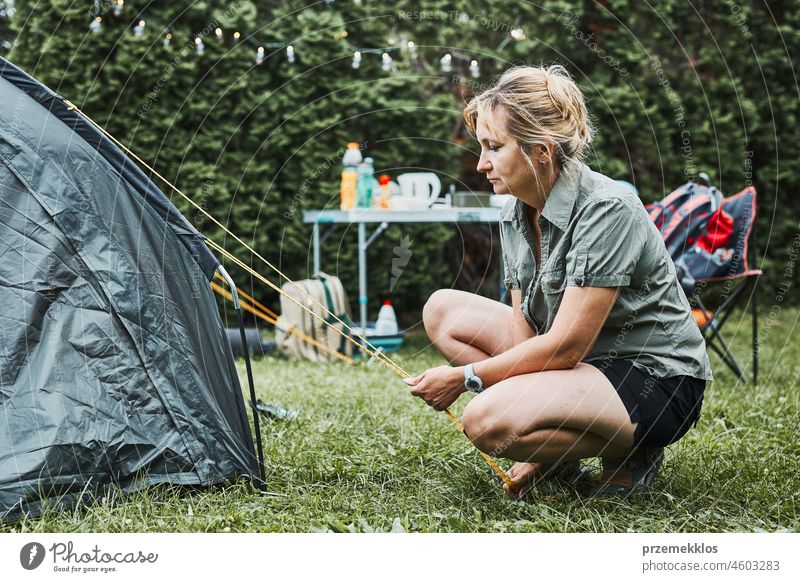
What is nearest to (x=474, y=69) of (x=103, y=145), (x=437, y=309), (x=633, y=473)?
(x=437, y=309)

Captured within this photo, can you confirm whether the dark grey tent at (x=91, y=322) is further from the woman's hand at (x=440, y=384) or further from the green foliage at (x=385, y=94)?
the green foliage at (x=385, y=94)

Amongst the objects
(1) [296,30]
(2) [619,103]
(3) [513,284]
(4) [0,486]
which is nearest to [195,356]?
(4) [0,486]

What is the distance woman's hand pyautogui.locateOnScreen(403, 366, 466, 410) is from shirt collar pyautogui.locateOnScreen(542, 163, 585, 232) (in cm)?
41

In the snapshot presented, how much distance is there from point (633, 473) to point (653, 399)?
27 cm

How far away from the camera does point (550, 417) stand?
1.76 meters

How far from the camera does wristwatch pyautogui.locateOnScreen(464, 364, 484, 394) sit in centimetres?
184

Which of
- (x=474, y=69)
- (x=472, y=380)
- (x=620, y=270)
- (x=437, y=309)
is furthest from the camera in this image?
(x=474, y=69)

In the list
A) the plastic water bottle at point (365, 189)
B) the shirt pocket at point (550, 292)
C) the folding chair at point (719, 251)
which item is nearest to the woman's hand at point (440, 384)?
the shirt pocket at point (550, 292)

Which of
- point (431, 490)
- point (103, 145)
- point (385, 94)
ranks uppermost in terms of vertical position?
point (385, 94)

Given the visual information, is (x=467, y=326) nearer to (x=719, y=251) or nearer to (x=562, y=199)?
(x=562, y=199)

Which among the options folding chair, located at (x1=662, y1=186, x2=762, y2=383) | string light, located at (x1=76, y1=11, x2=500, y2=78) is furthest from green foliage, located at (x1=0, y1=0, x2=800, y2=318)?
folding chair, located at (x1=662, y1=186, x2=762, y2=383)
